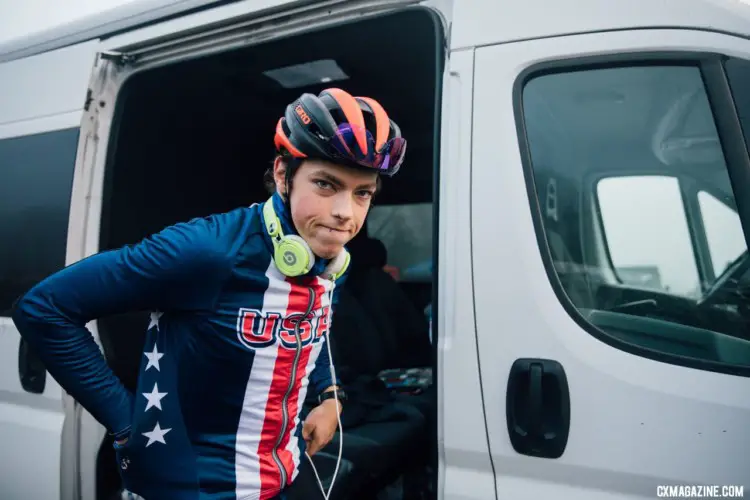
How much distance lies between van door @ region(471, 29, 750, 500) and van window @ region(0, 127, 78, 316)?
1584 millimetres

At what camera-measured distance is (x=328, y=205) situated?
1.23 meters

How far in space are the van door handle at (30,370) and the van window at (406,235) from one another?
2.93m

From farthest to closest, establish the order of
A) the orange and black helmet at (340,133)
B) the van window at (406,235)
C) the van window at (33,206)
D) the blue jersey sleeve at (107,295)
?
the van window at (406,235), the van window at (33,206), the orange and black helmet at (340,133), the blue jersey sleeve at (107,295)

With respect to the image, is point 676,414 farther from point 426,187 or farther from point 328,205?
point 426,187

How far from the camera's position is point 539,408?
1275mm

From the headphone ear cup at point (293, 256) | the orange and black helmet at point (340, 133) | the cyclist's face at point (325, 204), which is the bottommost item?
the headphone ear cup at point (293, 256)

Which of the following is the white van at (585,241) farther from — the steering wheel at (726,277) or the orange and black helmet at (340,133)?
the orange and black helmet at (340,133)

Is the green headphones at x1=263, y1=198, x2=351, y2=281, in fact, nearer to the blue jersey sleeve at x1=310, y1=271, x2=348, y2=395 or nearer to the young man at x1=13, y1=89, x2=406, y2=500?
the young man at x1=13, y1=89, x2=406, y2=500

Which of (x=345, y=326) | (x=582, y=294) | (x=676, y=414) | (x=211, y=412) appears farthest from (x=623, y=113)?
(x=345, y=326)

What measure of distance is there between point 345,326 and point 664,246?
202 cm

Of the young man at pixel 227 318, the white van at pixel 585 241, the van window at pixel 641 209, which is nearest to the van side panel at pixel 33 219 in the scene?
the white van at pixel 585 241

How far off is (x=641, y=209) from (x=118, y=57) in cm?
188

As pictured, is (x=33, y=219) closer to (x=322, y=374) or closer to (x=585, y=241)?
(x=322, y=374)

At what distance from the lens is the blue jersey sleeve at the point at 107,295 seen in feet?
3.64
